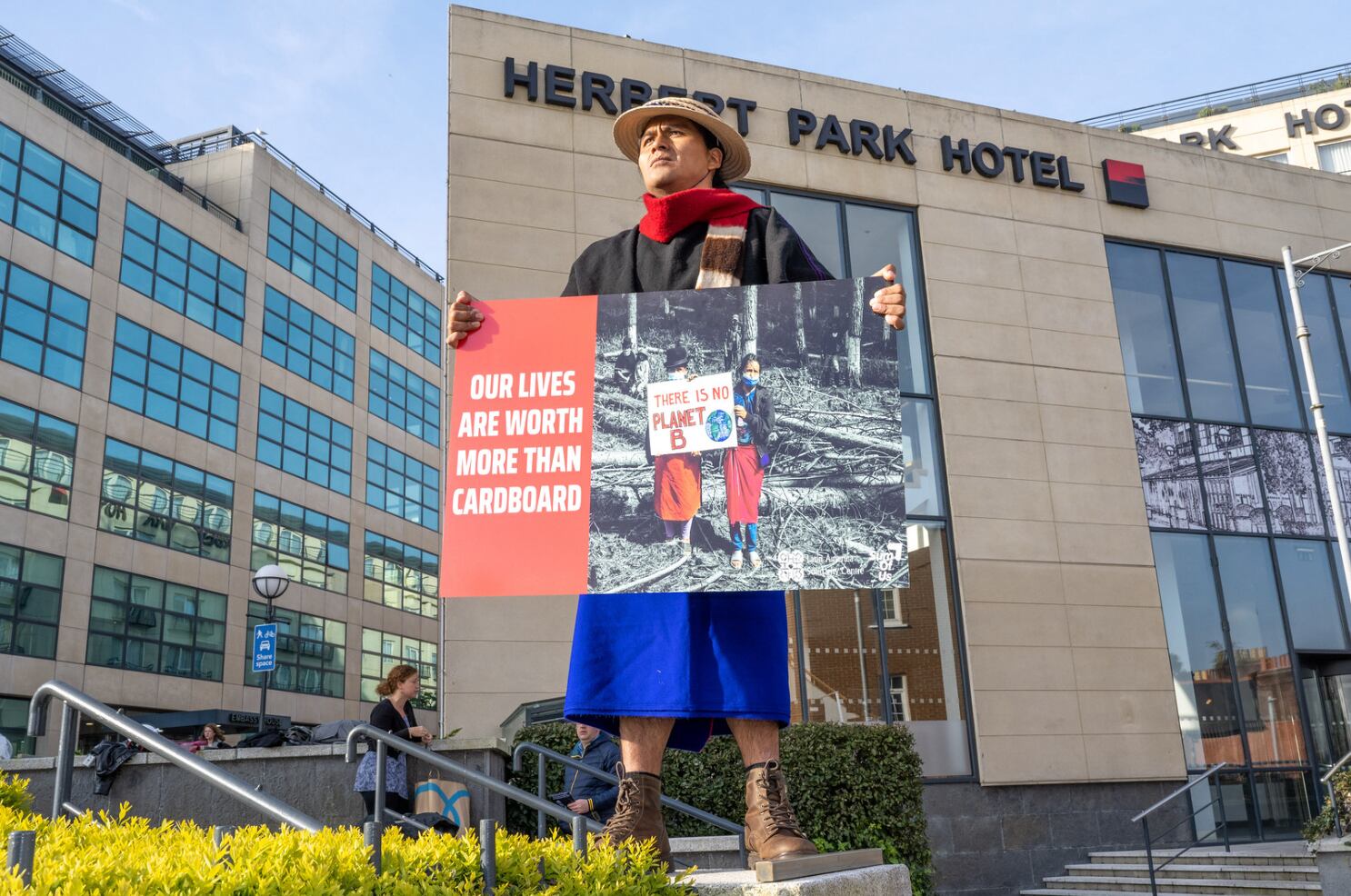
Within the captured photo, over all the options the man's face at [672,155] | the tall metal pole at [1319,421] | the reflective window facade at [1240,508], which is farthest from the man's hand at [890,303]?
the tall metal pole at [1319,421]

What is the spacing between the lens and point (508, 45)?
1548 centimetres

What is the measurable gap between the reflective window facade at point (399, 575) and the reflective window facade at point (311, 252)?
10258mm

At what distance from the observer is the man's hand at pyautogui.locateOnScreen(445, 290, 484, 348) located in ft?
13.0

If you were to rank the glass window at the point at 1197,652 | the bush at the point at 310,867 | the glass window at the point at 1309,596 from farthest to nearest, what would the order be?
1. the glass window at the point at 1309,596
2. the glass window at the point at 1197,652
3. the bush at the point at 310,867

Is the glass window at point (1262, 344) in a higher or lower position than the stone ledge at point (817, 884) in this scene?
higher

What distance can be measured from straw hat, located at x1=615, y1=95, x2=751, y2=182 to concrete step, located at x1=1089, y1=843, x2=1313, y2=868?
13142 millimetres

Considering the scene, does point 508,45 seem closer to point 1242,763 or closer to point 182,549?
point 1242,763

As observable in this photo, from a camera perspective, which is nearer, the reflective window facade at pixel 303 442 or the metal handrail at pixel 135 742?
the metal handrail at pixel 135 742

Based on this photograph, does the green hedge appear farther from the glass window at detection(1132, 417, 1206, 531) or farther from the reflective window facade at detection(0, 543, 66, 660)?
the reflective window facade at detection(0, 543, 66, 660)

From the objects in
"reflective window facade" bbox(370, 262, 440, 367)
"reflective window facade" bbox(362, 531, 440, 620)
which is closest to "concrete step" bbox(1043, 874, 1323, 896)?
"reflective window facade" bbox(362, 531, 440, 620)

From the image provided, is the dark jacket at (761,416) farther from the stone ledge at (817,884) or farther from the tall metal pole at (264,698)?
the tall metal pole at (264,698)

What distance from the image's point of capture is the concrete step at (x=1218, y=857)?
1397cm

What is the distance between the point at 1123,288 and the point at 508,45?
10136mm

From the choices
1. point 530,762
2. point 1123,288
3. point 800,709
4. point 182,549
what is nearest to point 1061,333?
point 1123,288
